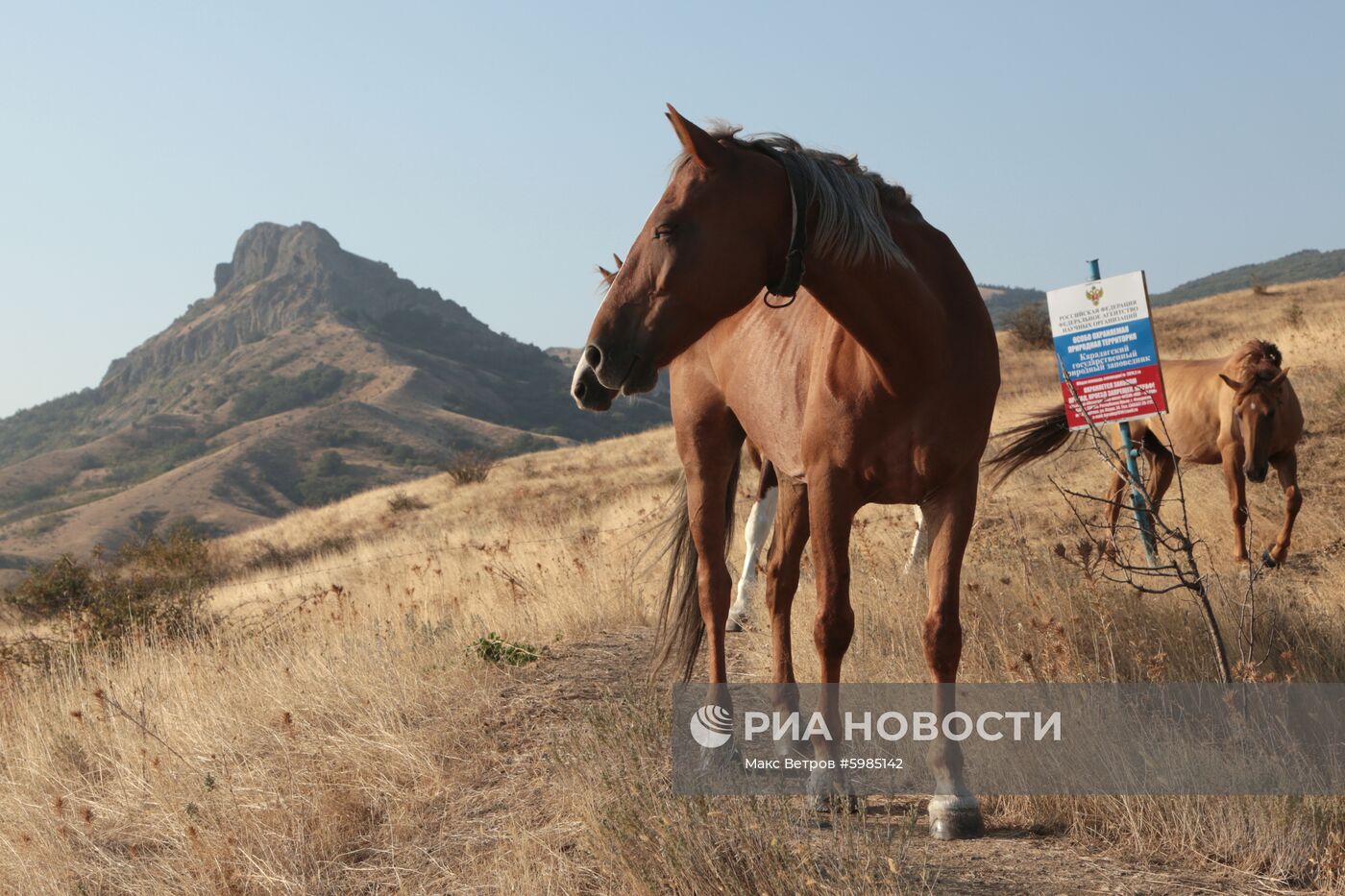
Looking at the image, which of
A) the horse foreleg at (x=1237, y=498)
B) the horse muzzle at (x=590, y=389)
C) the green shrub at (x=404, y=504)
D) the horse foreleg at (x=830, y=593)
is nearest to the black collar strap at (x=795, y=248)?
the horse muzzle at (x=590, y=389)

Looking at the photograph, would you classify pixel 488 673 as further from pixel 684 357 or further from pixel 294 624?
pixel 294 624

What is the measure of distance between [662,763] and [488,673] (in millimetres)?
1908

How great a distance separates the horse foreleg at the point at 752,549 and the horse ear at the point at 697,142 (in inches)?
170

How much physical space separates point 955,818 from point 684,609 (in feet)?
7.97

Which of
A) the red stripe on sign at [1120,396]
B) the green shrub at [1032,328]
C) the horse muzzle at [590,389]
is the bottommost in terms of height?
the red stripe on sign at [1120,396]

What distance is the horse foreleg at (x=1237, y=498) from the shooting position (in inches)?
342

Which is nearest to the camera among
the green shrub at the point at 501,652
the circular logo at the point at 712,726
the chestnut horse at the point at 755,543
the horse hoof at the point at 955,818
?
the horse hoof at the point at 955,818

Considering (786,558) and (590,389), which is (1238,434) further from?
(590,389)

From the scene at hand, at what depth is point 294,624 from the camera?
30.4ft

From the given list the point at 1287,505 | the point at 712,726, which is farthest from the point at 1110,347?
the point at 712,726

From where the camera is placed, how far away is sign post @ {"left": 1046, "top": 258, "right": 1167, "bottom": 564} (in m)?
8.26

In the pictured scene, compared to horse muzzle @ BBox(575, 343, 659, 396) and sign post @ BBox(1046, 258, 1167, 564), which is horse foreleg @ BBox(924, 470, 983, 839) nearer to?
horse muzzle @ BBox(575, 343, 659, 396)

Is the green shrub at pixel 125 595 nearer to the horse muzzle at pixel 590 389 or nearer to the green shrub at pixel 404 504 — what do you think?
the horse muzzle at pixel 590 389

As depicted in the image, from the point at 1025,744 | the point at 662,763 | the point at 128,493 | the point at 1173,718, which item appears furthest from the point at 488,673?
the point at 128,493
